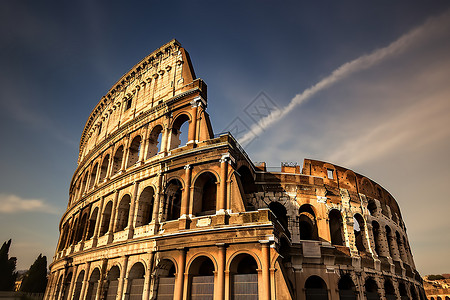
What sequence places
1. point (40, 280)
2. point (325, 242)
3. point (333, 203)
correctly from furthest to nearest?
point (40, 280) → point (333, 203) → point (325, 242)

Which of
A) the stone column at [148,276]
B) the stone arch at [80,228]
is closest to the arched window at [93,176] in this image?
the stone arch at [80,228]

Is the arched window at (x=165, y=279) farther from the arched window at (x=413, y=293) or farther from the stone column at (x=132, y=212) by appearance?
the arched window at (x=413, y=293)

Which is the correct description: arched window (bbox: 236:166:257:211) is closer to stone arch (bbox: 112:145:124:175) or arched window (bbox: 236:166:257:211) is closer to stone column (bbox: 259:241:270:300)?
stone column (bbox: 259:241:270:300)

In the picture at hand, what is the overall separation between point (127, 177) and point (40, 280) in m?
31.6

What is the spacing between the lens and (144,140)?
19844 mm

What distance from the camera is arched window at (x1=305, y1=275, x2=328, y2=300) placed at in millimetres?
17312

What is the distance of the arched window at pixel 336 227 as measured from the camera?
20.9 meters

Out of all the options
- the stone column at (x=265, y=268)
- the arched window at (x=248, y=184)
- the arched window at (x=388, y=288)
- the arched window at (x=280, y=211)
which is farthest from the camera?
the arched window at (x=388, y=288)

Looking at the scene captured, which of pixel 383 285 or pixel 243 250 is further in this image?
pixel 383 285

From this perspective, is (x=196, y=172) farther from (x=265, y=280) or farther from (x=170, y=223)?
(x=265, y=280)

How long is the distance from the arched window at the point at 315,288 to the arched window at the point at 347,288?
1.13 m

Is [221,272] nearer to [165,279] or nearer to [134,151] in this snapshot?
[165,279]

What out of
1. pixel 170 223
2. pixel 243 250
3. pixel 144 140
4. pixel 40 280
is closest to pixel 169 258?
pixel 170 223

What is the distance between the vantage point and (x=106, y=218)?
2025cm
